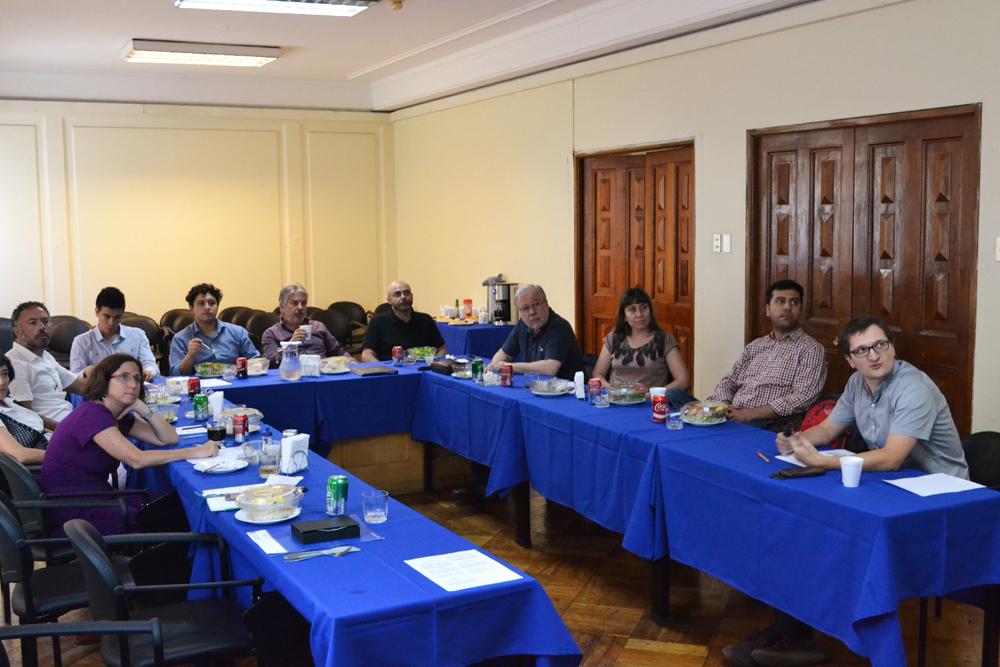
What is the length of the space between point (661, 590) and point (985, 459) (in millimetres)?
1328

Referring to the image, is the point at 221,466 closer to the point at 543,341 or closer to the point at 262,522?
the point at 262,522

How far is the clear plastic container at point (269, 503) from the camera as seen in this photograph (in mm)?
3066

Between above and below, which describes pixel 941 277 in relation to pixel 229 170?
below

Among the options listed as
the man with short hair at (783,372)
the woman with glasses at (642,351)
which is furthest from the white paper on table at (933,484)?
the woman with glasses at (642,351)

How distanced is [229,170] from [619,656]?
750 cm

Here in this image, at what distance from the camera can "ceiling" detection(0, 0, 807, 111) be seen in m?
6.63

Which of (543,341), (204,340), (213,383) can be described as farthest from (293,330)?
(543,341)

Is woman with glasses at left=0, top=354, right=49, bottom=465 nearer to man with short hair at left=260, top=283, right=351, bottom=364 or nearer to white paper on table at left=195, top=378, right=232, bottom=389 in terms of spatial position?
white paper on table at left=195, top=378, right=232, bottom=389

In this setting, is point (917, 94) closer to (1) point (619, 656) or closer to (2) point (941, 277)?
(2) point (941, 277)

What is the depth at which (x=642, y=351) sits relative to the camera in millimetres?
5379

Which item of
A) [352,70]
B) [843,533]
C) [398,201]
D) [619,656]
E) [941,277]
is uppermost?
[352,70]

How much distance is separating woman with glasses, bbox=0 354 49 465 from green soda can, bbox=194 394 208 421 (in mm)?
678

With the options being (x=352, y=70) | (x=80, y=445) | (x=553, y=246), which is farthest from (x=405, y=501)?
(x=352, y=70)

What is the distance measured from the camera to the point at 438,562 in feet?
8.91
